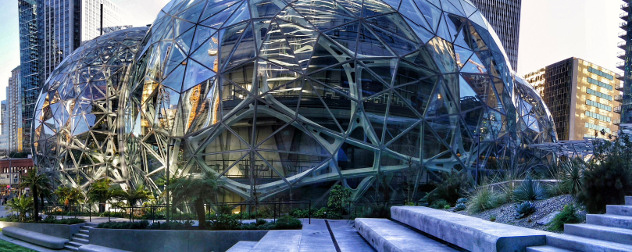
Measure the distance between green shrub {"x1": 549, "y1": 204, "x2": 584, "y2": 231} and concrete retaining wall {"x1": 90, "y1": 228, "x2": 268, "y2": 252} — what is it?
34.2ft

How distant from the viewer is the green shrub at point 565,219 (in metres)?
7.84

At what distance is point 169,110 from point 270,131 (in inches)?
256

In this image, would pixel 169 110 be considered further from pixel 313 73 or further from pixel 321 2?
pixel 321 2

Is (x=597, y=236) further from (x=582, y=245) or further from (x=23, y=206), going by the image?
(x=23, y=206)

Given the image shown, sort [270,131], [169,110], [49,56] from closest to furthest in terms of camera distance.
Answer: [270,131] < [169,110] < [49,56]

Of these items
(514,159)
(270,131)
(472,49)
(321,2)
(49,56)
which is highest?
(49,56)

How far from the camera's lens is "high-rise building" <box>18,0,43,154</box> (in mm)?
127250

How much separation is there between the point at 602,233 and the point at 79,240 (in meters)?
23.3

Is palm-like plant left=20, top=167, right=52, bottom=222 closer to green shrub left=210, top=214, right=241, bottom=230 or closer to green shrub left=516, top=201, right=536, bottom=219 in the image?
green shrub left=210, top=214, right=241, bottom=230

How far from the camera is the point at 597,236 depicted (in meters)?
5.88

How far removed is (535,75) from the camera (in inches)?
4813

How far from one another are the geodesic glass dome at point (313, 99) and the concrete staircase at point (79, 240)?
466cm

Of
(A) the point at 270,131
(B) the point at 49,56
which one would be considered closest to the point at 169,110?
(A) the point at 270,131

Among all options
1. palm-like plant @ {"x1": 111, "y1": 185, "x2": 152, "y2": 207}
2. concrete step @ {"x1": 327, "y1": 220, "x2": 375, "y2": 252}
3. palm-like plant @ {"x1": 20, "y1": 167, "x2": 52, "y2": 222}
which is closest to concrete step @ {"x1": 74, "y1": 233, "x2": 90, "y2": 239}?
palm-like plant @ {"x1": 111, "y1": 185, "x2": 152, "y2": 207}
